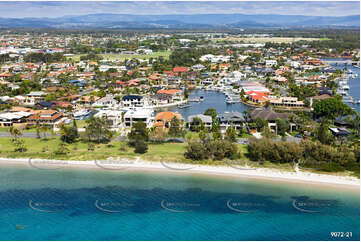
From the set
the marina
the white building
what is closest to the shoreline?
the marina

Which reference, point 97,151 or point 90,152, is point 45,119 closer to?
point 90,152

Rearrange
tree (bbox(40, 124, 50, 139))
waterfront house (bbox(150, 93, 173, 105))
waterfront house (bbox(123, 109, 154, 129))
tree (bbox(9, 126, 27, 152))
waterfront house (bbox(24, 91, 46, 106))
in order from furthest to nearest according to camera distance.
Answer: waterfront house (bbox(24, 91, 46, 106)) < waterfront house (bbox(150, 93, 173, 105)) < waterfront house (bbox(123, 109, 154, 129)) < tree (bbox(40, 124, 50, 139)) < tree (bbox(9, 126, 27, 152))

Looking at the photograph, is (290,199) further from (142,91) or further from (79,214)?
(142,91)

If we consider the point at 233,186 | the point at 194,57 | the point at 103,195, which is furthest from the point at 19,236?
the point at 194,57

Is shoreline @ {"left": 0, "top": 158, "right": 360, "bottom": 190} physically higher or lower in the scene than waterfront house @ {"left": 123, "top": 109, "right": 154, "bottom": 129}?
lower
